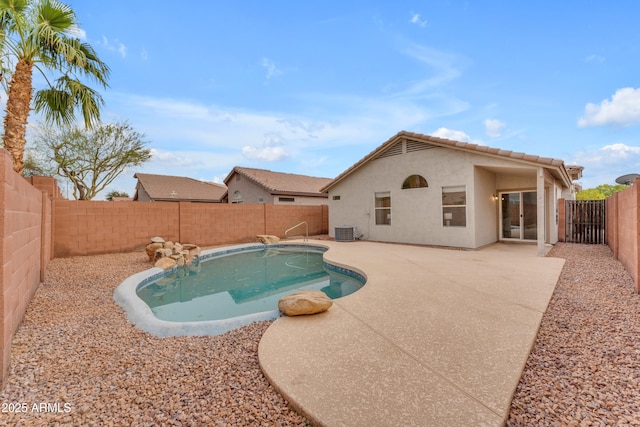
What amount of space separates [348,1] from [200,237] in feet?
34.5

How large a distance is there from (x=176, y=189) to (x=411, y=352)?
87.4ft

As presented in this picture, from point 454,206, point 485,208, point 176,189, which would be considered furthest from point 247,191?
point 485,208

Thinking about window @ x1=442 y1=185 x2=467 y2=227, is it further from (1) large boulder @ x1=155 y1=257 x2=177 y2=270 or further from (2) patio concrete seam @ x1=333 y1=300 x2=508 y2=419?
(1) large boulder @ x1=155 y1=257 x2=177 y2=270

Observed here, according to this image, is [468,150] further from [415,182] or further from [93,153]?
[93,153]

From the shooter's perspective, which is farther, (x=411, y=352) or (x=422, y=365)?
(x=411, y=352)

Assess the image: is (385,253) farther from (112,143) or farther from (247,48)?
(112,143)

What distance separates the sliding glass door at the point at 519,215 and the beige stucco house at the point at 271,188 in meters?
10.7

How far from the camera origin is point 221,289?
662 cm

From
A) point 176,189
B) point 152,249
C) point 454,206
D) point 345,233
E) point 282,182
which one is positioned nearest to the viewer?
point 152,249

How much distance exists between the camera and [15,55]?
6.82 metres

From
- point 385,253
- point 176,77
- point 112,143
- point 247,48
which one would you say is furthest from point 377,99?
point 112,143

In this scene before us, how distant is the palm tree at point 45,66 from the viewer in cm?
648

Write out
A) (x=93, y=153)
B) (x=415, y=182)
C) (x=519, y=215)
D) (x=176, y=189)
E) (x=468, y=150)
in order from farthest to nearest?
(x=176, y=189) → (x=93, y=153) → (x=519, y=215) → (x=415, y=182) → (x=468, y=150)

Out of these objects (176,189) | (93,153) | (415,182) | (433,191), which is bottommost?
(433,191)
